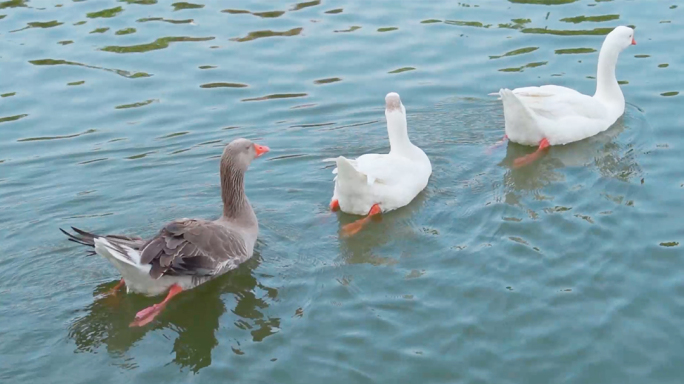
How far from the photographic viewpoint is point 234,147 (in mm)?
9227

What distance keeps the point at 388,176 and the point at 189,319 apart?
280 centimetres

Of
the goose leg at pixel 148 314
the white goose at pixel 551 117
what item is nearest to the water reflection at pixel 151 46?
the white goose at pixel 551 117

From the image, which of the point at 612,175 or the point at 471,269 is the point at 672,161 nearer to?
the point at 612,175

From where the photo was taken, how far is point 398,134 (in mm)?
10242

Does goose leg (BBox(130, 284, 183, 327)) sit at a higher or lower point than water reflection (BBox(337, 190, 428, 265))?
higher

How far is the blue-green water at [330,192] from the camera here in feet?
24.4

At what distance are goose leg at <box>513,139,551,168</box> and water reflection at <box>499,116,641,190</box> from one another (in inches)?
2.3

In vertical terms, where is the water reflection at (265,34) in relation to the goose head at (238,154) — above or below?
below

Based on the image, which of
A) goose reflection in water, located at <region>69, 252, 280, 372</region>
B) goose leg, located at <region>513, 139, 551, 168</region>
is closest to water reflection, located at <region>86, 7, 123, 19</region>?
goose leg, located at <region>513, 139, 551, 168</region>

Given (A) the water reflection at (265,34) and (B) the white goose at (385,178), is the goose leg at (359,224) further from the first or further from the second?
(A) the water reflection at (265,34)

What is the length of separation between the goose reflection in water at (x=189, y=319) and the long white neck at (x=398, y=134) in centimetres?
236

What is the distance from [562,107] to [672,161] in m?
1.41

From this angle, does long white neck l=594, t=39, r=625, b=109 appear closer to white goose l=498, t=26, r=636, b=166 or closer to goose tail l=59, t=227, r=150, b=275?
white goose l=498, t=26, r=636, b=166

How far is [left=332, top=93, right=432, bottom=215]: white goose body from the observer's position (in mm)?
9500
